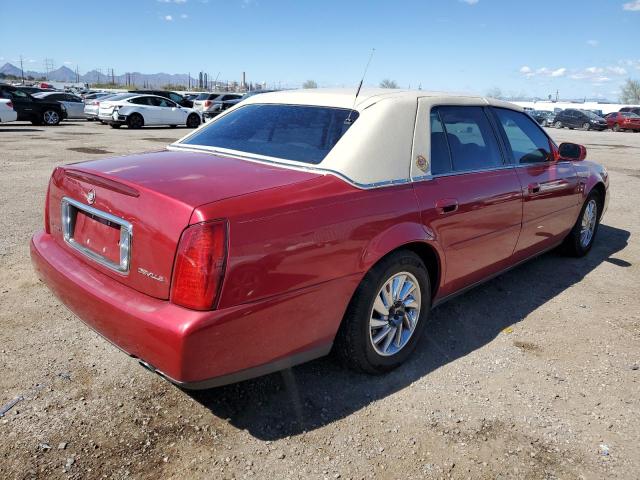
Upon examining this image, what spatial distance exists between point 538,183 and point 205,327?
10.3 ft

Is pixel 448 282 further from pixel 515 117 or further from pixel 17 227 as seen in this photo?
pixel 17 227

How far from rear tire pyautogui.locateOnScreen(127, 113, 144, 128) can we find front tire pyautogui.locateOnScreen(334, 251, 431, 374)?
20.7 m

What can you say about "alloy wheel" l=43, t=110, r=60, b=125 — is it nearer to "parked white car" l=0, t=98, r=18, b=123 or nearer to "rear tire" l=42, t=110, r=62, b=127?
"rear tire" l=42, t=110, r=62, b=127

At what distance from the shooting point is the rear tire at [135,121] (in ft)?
70.1

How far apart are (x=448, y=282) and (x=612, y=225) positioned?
16.4 feet

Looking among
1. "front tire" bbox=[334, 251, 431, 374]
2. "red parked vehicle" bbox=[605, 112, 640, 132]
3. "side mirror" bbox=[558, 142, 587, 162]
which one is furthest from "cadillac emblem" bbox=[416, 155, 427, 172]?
"red parked vehicle" bbox=[605, 112, 640, 132]

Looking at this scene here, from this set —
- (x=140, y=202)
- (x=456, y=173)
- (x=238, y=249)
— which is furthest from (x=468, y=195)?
(x=140, y=202)

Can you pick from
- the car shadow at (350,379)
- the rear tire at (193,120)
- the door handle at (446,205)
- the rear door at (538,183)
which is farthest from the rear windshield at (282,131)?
the rear tire at (193,120)

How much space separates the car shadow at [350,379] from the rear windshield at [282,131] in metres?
1.28

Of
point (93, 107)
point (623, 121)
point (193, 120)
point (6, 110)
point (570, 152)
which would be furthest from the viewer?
point (623, 121)

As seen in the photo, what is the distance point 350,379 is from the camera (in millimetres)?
3033

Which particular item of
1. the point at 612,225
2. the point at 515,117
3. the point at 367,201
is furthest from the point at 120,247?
the point at 612,225

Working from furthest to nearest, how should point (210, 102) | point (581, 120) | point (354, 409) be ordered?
point (581, 120)
point (210, 102)
point (354, 409)

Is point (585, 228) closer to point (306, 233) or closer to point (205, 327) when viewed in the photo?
point (306, 233)
